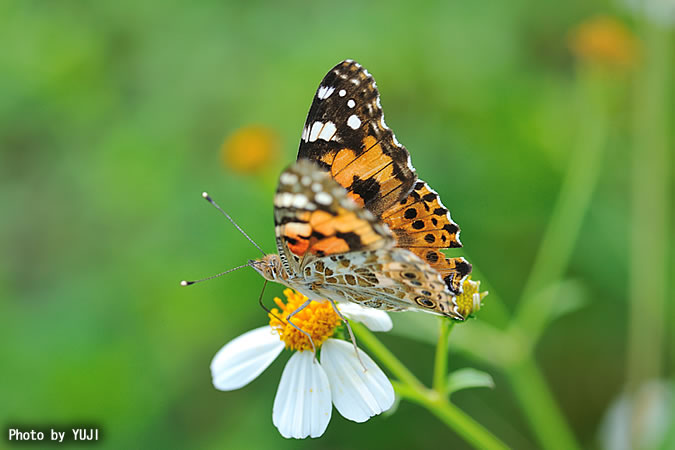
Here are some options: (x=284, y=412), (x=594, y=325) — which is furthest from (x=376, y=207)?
(x=594, y=325)

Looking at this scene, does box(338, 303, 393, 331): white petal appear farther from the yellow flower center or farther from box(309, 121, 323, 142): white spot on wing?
box(309, 121, 323, 142): white spot on wing

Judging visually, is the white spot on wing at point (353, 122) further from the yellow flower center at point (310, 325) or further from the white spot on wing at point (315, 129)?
the yellow flower center at point (310, 325)

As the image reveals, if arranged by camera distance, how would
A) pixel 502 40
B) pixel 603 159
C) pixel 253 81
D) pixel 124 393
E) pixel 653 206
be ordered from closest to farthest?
pixel 653 206 → pixel 124 393 → pixel 603 159 → pixel 502 40 → pixel 253 81

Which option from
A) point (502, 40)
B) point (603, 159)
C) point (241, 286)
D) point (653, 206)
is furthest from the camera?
point (502, 40)

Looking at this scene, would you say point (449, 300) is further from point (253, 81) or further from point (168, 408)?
point (253, 81)

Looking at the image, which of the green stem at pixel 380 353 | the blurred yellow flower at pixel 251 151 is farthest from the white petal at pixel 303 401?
the blurred yellow flower at pixel 251 151

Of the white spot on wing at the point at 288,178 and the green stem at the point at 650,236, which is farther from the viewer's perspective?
the green stem at the point at 650,236

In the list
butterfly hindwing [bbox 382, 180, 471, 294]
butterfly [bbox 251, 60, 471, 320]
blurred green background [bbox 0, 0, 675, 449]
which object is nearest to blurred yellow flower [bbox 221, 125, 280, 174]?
blurred green background [bbox 0, 0, 675, 449]
